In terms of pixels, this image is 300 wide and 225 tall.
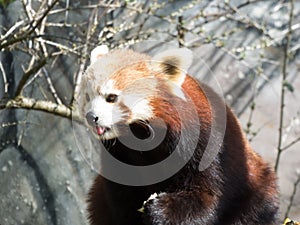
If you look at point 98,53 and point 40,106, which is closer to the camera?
point 98,53

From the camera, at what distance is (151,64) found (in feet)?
10.8

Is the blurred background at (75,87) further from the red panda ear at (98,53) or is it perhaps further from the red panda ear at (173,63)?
the red panda ear at (173,63)

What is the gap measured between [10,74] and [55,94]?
46 cm

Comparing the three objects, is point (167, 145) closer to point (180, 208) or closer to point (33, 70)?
point (180, 208)

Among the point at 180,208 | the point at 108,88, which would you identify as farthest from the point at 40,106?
the point at 108,88

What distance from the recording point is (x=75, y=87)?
4.80 m

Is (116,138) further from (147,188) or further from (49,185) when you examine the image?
(49,185)

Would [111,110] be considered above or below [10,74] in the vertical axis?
above

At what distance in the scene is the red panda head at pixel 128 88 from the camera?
3076mm

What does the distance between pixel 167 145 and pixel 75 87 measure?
5.45 feet

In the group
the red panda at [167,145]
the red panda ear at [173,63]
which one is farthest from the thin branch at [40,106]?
the red panda ear at [173,63]

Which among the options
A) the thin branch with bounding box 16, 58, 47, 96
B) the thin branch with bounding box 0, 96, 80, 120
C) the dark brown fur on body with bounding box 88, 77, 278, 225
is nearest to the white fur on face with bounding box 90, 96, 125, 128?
the dark brown fur on body with bounding box 88, 77, 278, 225

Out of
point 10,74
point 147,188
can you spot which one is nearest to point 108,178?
point 147,188

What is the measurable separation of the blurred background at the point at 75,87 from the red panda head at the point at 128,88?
138cm
